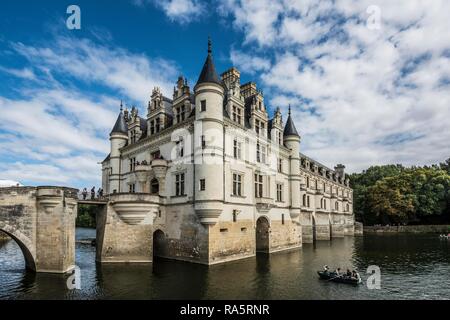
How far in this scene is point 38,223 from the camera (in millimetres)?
22234

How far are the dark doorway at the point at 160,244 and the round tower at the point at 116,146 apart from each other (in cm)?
957

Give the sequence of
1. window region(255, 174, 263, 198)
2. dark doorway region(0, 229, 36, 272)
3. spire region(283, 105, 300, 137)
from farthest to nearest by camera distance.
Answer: spire region(283, 105, 300, 137) → window region(255, 174, 263, 198) → dark doorway region(0, 229, 36, 272)


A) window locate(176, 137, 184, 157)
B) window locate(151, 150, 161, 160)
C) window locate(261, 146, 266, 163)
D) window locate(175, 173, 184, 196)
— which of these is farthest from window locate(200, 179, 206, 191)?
window locate(261, 146, 266, 163)

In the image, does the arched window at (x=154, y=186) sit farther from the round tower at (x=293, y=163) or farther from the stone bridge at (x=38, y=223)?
the round tower at (x=293, y=163)

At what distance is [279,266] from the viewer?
26.7 meters

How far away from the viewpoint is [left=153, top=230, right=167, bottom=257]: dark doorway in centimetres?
3055

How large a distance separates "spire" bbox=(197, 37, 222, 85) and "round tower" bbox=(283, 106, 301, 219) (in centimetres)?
1575

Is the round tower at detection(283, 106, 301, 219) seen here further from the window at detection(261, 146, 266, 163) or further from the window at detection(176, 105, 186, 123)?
the window at detection(176, 105, 186, 123)

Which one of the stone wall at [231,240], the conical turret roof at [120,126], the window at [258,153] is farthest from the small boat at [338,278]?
the conical turret roof at [120,126]

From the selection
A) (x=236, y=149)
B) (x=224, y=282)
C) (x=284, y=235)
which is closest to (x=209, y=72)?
(x=236, y=149)
